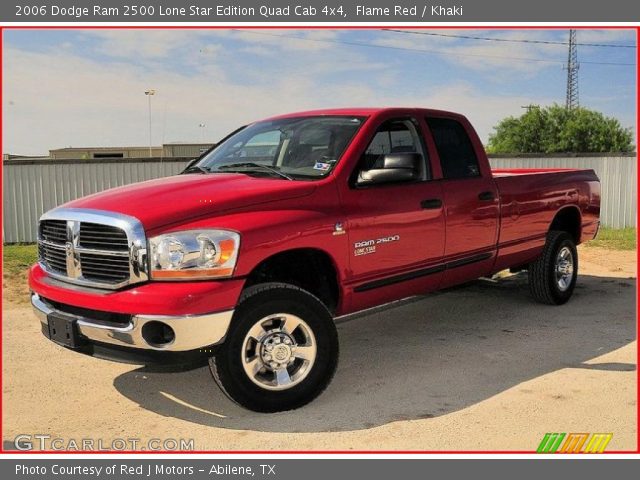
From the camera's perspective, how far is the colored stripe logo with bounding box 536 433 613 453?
375cm

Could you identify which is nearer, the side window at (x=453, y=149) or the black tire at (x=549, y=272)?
the side window at (x=453, y=149)

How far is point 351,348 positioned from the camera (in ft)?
18.6

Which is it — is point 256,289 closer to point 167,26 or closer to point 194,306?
point 194,306

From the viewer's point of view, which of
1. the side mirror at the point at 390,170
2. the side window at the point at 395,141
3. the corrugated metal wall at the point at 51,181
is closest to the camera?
the side mirror at the point at 390,170

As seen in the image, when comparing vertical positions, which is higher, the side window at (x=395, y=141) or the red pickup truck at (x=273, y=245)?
the side window at (x=395, y=141)

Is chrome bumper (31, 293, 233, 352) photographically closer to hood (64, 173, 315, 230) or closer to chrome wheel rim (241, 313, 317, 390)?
chrome wheel rim (241, 313, 317, 390)

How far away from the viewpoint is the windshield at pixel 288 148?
4809 millimetres

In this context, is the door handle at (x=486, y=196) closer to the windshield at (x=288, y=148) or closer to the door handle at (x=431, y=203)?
the door handle at (x=431, y=203)

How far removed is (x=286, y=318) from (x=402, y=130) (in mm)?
2110

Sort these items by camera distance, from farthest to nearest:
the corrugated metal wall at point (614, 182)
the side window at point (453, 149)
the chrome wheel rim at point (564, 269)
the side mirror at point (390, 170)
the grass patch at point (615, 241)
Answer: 1. the corrugated metal wall at point (614, 182)
2. the grass patch at point (615, 241)
3. the chrome wheel rim at point (564, 269)
4. the side window at point (453, 149)
5. the side mirror at point (390, 170)

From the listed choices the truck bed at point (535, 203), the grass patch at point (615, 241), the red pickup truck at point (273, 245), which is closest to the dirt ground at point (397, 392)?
the red pickup truck at point (273, 245)

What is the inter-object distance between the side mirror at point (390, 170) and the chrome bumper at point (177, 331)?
1506 mm

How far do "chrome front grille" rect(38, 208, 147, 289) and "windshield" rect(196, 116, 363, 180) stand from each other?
1231 millimetres

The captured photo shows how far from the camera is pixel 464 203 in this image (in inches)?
219
